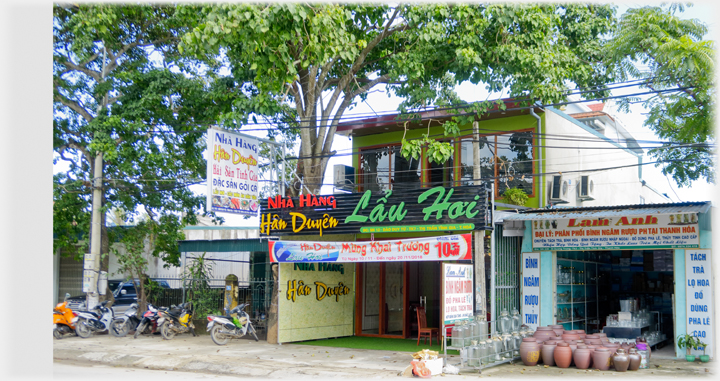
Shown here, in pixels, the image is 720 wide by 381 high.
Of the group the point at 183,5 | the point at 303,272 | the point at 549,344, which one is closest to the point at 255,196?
the point at 303,272

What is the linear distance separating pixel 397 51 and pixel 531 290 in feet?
23.6

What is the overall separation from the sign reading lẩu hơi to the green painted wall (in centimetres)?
314

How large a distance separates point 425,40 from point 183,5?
5769 mm

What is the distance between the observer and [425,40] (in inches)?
579

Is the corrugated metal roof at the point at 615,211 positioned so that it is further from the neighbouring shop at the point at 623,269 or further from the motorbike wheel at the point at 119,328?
the motorbike wheel at the point at 119,328

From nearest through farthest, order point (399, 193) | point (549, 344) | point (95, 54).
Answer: point (549, 344), point (399, 193), point (95, 54)

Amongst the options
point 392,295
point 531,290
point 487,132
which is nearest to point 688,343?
point 531,290

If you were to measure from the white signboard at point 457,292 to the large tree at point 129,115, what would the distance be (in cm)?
861

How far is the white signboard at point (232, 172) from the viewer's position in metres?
14.0

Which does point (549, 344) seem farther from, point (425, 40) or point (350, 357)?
point (425, 40)

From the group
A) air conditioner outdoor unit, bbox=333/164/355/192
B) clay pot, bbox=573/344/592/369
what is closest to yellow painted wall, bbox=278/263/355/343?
air conditioner outdoor unit, bbox=333/164/355/192

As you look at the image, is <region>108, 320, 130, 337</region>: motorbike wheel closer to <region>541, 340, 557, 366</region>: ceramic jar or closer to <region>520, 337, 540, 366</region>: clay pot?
<region>520, 337, 540, 366</region>: clay pot

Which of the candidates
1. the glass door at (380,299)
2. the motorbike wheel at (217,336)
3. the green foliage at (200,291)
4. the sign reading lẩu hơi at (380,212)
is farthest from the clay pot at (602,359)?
the green foliage at (200,291)

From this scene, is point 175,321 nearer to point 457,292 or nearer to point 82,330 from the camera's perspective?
point 82,330
